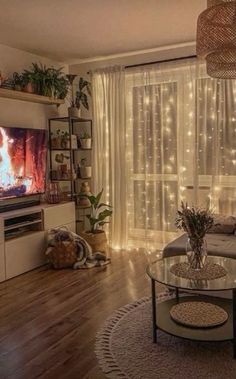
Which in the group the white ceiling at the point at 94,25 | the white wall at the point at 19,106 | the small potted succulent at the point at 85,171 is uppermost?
the white ceiling at the point at 94,25

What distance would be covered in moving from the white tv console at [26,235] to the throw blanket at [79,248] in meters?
0.12

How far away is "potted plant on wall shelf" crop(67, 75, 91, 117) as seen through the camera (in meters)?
4.95

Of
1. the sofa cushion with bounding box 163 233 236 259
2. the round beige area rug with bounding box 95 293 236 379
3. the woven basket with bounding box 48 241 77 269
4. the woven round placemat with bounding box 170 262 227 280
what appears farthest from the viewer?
the woven basket with bounding box 48 241 77 269

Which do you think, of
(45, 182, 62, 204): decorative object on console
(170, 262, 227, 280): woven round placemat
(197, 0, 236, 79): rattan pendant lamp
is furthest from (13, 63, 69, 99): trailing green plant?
A: (170, 262, 227, 280): woven round placemat

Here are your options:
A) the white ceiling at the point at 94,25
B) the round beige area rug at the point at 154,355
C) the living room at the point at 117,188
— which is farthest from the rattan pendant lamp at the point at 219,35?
the round beige area rug at the point at 154,355

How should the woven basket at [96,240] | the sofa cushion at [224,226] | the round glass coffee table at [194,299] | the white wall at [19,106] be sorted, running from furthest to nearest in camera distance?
the woven basket at [96,240] < the white wall at [19,106] < the sofa cushion at [224,226] < the round glass coffee table at [194,299]

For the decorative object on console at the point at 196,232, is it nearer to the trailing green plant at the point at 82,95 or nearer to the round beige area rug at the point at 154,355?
the round beige area rug at the point at 154,355

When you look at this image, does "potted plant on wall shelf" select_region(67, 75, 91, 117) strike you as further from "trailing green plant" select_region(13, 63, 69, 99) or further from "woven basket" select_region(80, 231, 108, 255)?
"woven basket" select_region(80, 231, 108, 255)

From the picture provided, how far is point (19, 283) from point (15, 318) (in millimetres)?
838

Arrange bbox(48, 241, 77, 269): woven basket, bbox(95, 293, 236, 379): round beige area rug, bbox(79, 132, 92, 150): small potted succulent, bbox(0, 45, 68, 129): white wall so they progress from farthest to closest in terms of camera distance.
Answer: bbox(79, 132, 92, 150): small potted succulent
bbox(0, 45, 68, 129): white wall
bbox(48, 241, 77, 269): woven basket
bbox(95, 293, 236, 379): round beige area rug

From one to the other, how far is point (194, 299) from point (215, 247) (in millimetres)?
582

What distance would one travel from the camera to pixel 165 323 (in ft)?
8.21

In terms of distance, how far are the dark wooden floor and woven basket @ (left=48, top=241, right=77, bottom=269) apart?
11 cm

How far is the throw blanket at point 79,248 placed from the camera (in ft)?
14.0
